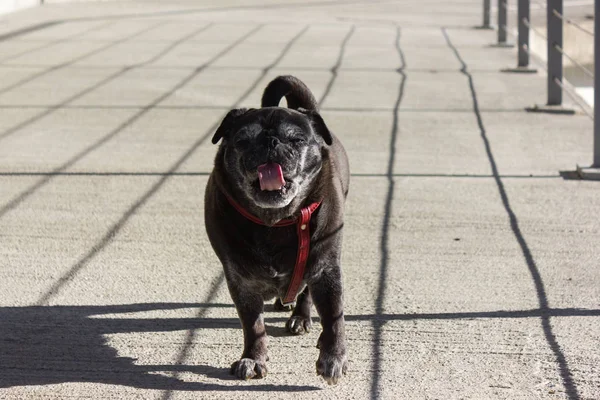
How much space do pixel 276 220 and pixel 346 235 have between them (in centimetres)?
178

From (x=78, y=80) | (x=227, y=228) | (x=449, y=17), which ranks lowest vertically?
(x=449, y=17)

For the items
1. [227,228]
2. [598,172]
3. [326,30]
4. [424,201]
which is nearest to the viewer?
[227,228]

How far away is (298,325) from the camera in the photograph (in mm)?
4059

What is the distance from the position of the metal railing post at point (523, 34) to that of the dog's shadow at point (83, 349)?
694 centimetres

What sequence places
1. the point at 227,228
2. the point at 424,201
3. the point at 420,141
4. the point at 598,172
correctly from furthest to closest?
the point at 420,141 → the point at 598,172 → the point at 424,201 → the point at 227,228

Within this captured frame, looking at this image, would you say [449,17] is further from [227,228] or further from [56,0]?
[227,228]

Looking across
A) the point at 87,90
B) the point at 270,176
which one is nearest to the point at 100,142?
the point at 87,90

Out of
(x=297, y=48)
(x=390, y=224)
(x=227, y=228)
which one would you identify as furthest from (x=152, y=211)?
(x=297, y=48)

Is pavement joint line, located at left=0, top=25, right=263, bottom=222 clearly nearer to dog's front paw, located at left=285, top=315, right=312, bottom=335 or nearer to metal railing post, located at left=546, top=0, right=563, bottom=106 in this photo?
dog's front paw, located at left=285, top=315, right=312, bottom=335

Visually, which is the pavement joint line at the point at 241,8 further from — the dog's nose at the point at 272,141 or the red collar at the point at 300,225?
the dog's nose at the point at 272,141

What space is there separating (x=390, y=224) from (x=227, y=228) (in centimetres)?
200

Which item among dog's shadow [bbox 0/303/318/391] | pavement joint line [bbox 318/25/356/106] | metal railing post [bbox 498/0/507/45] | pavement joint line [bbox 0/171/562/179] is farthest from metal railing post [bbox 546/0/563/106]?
dog's shadow [bbox 0/303/318/391]

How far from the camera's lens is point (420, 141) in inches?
290

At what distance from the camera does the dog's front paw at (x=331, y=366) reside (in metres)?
3.55
